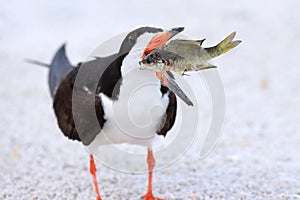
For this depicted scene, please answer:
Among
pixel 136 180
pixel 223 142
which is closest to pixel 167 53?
pixel 136 180

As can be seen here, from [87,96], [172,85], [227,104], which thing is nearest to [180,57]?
[172,85]

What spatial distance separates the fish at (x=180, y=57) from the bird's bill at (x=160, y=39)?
6cm

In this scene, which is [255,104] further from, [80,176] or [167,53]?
[167,53]

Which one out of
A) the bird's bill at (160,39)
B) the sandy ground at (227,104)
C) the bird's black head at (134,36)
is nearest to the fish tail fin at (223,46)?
the bird's bill at (160,39)

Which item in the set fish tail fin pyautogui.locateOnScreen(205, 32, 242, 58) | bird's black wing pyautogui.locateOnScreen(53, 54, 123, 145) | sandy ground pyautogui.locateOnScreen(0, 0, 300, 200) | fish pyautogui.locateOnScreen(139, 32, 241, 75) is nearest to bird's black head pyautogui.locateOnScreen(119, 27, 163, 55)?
bird's black wing pyautogui.locateOnScreen(53, 54, 123, 145)

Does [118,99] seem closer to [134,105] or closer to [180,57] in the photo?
[134,105]

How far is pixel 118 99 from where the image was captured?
3156 millimetres

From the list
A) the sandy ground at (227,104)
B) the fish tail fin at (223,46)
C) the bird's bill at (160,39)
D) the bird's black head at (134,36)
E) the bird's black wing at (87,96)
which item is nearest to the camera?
the fish tail fin at (223,46)

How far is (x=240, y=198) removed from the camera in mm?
3652

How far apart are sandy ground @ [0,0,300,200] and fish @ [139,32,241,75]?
1.32m

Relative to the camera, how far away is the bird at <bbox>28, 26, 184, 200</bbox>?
9.98ft

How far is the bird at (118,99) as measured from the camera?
3043 millimetres

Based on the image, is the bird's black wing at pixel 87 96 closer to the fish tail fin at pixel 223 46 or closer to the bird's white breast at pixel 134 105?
the bird's white breast at pixel 134 105

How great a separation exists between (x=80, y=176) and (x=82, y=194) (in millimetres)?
488
